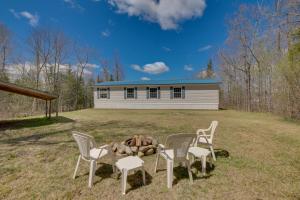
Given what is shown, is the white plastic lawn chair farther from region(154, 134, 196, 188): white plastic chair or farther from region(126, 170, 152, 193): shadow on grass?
region(154, 134, 196, 188): white plastic chair

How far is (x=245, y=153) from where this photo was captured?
12.9 ft

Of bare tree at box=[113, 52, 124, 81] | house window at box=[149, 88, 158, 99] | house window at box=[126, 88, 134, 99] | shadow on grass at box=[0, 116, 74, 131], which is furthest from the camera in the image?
bare tree at box=[113, 52, 124, 81]

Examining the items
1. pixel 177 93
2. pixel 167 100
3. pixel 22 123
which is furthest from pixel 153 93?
pixel 22 123

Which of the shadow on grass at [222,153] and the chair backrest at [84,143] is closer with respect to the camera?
the chair backrest at [84,143]

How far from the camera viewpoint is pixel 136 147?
385cm

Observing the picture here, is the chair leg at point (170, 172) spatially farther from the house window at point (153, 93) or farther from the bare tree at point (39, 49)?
the bare tree at point (39, 49)

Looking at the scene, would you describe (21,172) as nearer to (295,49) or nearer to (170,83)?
(295,49)

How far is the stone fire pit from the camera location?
369 cm

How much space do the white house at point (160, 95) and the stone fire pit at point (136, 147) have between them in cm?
1189

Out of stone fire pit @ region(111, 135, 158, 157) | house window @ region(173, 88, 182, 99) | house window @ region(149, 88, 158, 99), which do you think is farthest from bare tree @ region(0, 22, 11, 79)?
stone fire pit @ region(111, 135, 158, 157)

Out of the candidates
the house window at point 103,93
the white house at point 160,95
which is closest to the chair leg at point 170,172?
the white house at point 160,95

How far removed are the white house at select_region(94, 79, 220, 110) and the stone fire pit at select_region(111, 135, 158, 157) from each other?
11.9m

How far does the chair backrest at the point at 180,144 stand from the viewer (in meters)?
2.42

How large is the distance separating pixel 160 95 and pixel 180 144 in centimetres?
1345
